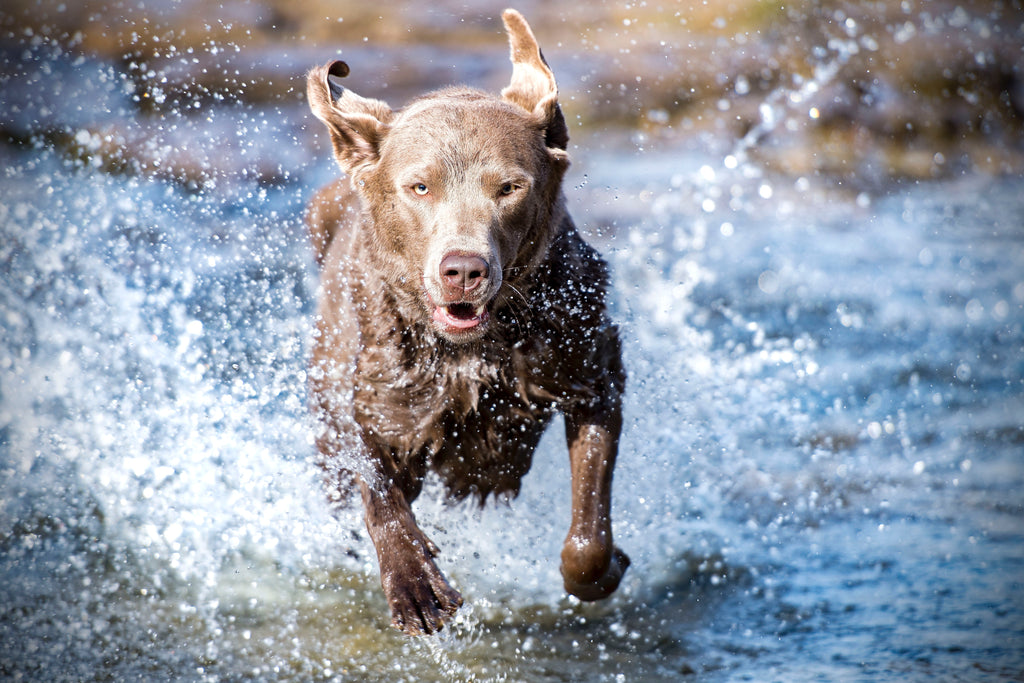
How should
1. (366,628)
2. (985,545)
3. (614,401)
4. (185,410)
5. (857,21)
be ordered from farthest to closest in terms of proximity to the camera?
(857,21)
(185,410)
(985,545)
(366,628)
(614,401)

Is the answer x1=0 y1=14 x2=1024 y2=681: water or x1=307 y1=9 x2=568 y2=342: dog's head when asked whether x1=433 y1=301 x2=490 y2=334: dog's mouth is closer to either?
x1=307 y1=9 x2=568 y2=342: dog's head

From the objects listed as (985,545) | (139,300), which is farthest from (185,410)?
(985,545)

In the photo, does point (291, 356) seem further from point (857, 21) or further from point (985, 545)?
point (857, 21)

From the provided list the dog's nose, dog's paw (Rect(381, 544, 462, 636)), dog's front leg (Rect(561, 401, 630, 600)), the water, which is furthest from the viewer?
the water

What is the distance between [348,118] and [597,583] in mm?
1913

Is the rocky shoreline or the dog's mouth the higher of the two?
the rocky shoreline

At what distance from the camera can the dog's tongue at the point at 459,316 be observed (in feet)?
10.7

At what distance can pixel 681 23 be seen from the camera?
533 inches

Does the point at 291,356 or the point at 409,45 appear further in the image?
the point at 409,45

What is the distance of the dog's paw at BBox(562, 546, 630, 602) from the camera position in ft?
11.7

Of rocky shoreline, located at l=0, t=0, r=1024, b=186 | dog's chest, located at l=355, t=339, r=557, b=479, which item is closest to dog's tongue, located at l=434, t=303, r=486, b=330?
dog's chest, located at l=355, t=339, r=557, b=479

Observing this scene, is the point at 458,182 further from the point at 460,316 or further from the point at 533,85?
the point at 533,85

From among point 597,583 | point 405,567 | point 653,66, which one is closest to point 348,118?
point 405,567

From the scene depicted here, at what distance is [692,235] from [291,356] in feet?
19.2
